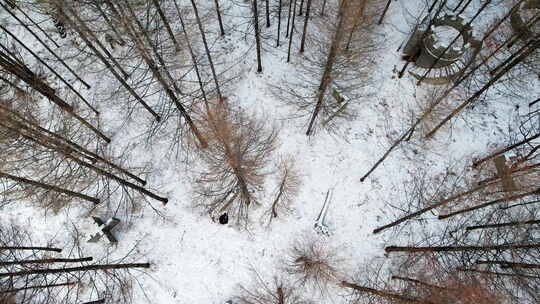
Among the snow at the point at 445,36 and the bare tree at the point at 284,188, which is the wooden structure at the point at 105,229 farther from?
the snow at the point at 445,36

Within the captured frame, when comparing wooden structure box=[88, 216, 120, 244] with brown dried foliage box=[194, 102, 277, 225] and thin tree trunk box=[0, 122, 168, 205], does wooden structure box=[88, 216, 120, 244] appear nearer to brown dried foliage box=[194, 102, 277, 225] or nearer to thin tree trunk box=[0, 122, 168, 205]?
thin tree trunk box=[0, 122, 168, 205]

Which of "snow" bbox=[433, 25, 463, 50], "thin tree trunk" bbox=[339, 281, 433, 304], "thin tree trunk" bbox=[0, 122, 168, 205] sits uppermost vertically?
"snow" bbox=[433, 25, 463, 50]

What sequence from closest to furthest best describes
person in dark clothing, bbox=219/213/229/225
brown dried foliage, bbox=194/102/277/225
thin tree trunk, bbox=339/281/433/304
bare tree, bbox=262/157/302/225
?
thin tree trunk, bbox=339/281/433/304, brown dried foliage, bbox=194/102/277/225, person in dark clothing, bbox=219/213/229/225, bare tree, bbox=262/157/302/225

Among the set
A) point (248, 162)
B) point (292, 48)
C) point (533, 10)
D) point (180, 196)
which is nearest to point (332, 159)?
point (248, 162)

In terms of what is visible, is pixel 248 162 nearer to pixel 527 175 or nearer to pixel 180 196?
pixel 180 196

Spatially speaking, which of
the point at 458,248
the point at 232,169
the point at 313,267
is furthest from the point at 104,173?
the point at 458,248

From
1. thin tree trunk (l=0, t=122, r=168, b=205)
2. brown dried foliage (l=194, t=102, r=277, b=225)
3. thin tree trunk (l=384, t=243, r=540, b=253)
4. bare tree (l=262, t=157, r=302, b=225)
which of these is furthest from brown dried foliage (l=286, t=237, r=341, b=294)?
thin tree trunk (l=0, t=122, r=168, b=205)

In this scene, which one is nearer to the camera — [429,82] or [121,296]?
[121,296]

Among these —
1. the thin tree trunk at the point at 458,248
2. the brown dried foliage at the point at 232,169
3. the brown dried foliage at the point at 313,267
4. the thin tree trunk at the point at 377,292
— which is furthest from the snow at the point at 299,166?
the thin tree trunk at the point at 458,248
